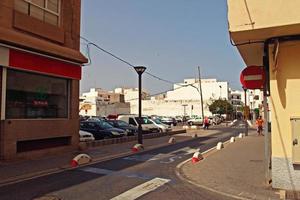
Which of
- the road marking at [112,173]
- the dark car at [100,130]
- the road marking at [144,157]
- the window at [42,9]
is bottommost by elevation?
the road marking at [112,173]

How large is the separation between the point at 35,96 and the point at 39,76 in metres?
0.88

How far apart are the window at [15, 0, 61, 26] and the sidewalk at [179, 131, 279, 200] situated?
29.7 ft

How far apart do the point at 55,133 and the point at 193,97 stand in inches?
4288

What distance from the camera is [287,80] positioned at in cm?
877

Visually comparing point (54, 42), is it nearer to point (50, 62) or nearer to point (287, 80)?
point (50, 62)

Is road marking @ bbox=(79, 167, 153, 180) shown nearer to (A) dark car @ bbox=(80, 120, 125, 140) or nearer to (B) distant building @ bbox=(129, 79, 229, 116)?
(A) dark car @ bbox=(80, 120, 125, 140)

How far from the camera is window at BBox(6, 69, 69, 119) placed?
1463cm

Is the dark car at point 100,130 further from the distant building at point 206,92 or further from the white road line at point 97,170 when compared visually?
the distant building at point 206,92

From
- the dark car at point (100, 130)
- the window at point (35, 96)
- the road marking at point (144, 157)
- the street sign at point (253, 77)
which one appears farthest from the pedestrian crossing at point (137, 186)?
the dark car at point (100, 130)

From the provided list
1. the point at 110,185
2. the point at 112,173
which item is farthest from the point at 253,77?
the point at 112,173

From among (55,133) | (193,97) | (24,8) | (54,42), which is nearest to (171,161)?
(55,133)

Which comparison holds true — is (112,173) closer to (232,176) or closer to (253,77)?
(232,176)

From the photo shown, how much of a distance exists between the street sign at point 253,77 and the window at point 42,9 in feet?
32.2

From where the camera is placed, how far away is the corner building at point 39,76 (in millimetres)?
14094
